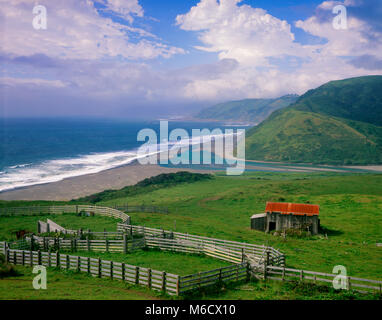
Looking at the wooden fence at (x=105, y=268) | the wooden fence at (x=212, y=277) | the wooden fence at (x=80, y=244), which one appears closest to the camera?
the wooden fence at (x=212, y=277)

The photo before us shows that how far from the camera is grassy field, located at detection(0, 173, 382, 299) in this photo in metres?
20.5

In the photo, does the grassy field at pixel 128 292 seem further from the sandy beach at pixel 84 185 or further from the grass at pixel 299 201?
the sandy beach at pixel 84 185

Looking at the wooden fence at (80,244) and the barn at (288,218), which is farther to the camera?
the barn at (288,218)

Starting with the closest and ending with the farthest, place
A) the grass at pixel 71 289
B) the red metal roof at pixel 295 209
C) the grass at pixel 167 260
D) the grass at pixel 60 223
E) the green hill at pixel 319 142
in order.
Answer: the grass at pixel 71 289 → the grass at pixel 167 260 → the grass at pixel 60 223 → the red metal roof at pixel 295 209 → the green hill at pixel 319 142

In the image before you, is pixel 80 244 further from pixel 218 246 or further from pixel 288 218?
pixel 288 218

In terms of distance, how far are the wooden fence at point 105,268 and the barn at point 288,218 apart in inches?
855

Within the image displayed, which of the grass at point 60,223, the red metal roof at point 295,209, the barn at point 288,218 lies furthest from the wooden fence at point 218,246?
the red metal roof at point 295,209

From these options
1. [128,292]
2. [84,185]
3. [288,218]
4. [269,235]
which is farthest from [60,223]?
[84,185]

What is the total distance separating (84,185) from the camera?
82.6 meters

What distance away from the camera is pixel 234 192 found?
66.8 metres

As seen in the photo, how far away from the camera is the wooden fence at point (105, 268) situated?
51.6 feet

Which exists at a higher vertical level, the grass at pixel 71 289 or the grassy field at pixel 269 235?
the grass at pixel 71 289

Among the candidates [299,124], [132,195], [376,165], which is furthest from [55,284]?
[299,124]
